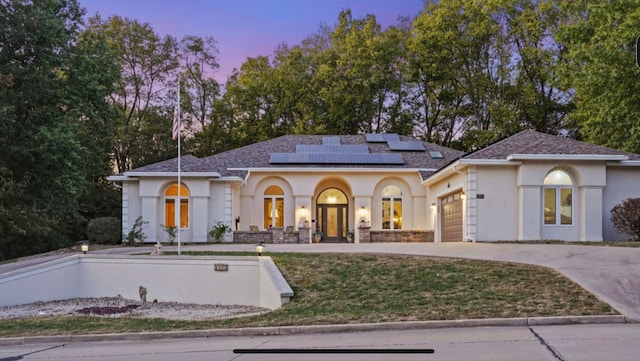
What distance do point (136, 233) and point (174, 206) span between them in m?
2.10

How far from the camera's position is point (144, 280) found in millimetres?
15844

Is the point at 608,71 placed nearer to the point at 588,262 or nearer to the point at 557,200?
the point at 557,200

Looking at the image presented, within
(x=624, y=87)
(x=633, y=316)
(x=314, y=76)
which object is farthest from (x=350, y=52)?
(x=633, y=316)

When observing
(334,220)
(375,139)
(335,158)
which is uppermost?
(375,139)

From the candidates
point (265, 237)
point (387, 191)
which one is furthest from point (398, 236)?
point (265, 237)

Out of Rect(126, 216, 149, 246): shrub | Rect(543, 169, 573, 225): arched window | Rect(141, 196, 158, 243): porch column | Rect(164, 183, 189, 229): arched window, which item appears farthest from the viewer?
Rect(164, 183, 189, 229): arched window

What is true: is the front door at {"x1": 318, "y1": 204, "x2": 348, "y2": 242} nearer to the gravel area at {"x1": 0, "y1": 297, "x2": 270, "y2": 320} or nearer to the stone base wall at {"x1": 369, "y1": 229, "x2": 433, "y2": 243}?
the stone base wall at {"x1": 369, "y1": 229, "x2": 433, "y2": 243}

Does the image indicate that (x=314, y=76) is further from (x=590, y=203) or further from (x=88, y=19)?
(x=590, y=203)

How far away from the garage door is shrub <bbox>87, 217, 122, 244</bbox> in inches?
564

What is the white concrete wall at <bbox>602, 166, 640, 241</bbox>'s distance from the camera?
20.5 metres

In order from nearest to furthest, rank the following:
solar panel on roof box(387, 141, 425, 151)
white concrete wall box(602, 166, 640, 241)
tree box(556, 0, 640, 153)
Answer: white concrete wall box(602, 166, 640, 241) < tree box(556, 0, 640, 153) < solar panel on roof box(387, 141, 425, 151)

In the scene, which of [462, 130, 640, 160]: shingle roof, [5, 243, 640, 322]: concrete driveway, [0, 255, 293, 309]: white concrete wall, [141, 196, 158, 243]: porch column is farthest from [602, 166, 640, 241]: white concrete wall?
[141, 196, 158, 243]: porch column

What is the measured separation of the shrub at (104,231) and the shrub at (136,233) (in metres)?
0.70

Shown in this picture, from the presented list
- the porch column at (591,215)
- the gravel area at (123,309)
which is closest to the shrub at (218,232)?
the gravel area at (123,309)
